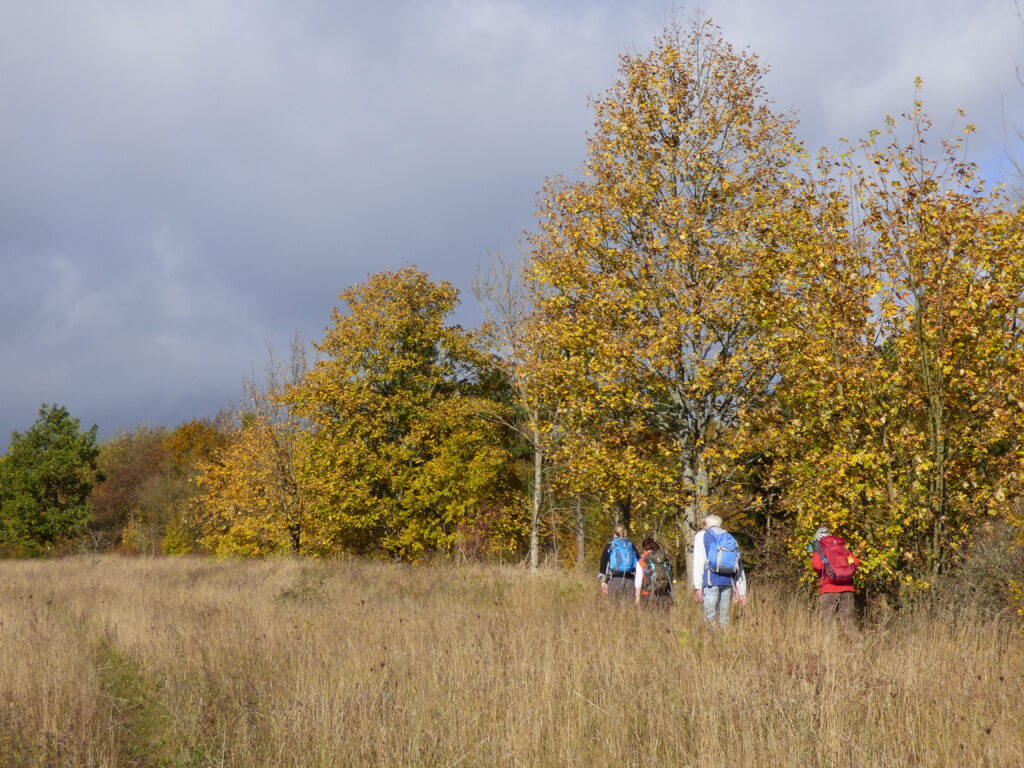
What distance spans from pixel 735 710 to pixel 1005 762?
60.0 inches

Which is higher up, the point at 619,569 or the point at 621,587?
the point at 619,569

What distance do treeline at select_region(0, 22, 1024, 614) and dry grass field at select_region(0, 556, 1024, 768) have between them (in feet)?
6.36

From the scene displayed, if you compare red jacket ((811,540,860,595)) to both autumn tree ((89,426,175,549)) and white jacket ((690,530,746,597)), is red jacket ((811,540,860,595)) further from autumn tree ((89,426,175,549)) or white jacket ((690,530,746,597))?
autumn tree ((89,426,175,549))

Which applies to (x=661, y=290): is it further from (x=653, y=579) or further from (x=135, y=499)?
(x=135, y=499)

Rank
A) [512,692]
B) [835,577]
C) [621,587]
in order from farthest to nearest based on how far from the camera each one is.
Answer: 1. [621,587]
2. [835,577]
3. [512,692]

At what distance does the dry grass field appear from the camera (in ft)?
15.3

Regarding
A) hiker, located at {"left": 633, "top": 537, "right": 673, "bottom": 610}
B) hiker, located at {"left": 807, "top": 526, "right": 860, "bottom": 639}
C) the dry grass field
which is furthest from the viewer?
hiker, located at {"left": 633, "top": 537, "right": 673, "bottom": 610}

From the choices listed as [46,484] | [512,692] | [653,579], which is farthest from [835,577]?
[46,484]

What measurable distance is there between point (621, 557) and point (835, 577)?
139 inches

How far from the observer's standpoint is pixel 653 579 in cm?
Answer: 1066

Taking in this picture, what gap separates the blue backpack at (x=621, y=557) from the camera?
11492 mm

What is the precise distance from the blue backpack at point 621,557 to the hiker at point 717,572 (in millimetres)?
2172

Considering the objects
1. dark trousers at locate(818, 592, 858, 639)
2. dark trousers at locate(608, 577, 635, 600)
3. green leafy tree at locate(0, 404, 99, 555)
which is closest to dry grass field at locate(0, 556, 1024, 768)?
dark trousers at locate(818, 592, 858, 639)

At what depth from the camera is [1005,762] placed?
4.11 metres
